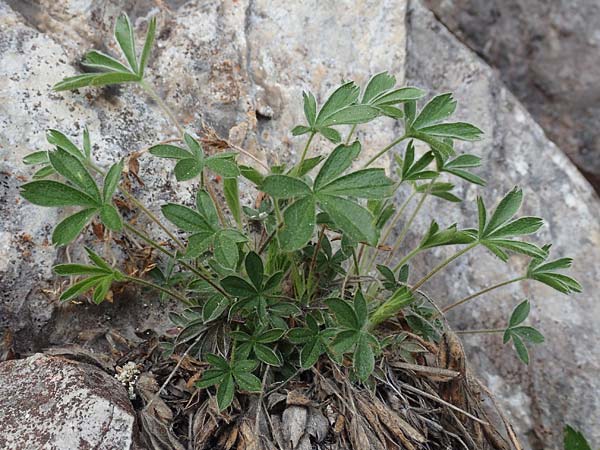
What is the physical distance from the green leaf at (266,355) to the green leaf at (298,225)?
10.0 inches

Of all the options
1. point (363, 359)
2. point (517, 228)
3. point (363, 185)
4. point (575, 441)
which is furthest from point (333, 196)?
point (575, 441)

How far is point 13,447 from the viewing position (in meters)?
0.96

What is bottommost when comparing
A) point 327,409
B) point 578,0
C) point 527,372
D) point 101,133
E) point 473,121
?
point 527,372

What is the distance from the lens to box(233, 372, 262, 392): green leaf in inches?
41.4

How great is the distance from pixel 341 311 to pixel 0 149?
754 millimetres

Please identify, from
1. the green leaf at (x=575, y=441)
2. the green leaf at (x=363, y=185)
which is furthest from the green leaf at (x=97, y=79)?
the green leaf at (x=575, y=441)

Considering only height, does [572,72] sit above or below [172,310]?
above

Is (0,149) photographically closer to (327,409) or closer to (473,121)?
(327,409)

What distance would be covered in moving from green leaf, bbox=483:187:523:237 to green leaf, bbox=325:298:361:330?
0.95 feet

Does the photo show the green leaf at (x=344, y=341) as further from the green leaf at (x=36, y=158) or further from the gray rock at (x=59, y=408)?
the green leaf at (x=36, y=158)

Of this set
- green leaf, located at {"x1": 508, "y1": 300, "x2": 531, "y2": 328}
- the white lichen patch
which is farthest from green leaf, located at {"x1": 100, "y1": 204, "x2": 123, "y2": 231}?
green leaf, located at {"x1": 508, "y1": 300, "x2": 531, "y2": 328}

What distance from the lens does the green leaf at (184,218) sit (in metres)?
1.00

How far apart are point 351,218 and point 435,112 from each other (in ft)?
1.20

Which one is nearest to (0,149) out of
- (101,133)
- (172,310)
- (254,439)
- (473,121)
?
(101,133)
